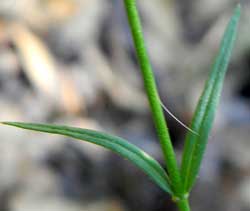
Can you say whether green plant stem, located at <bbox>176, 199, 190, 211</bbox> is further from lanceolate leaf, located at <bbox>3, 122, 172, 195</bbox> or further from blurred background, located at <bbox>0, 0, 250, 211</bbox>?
blurred background, located at <bbox>0, 0, 250, 211</bbox>

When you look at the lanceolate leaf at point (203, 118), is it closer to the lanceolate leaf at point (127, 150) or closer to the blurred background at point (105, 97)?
the lanceolate leaf at point (127, 150)

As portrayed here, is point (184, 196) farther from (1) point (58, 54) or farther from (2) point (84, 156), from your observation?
(1) point (58, 54)

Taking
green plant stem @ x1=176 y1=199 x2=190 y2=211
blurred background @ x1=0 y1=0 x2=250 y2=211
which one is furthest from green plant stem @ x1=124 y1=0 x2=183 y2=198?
blurred background @ x1=0 y1=0 x2=250 y2=211

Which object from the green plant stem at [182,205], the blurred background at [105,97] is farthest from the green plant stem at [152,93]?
the blurred background at [105,97]

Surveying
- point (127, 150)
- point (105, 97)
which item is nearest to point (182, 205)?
point (127, 150)

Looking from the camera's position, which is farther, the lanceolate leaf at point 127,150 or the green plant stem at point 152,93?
the lanceolate leaf at point 127,150

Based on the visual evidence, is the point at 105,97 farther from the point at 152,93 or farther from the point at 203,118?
the point at 152,93

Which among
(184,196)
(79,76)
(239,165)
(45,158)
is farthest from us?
(79,76)

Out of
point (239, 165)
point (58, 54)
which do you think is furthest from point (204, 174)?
point (58, 54)
